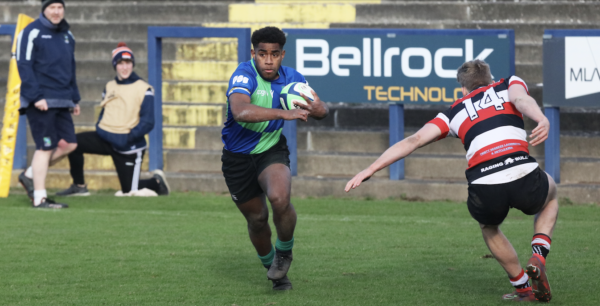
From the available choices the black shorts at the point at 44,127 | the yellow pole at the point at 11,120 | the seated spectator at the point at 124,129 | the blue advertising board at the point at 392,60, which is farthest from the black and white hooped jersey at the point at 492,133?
the yellow pole at the point at 11,120

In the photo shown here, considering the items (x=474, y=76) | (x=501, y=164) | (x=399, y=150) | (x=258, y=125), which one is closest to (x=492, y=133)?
(x=501, y=164)

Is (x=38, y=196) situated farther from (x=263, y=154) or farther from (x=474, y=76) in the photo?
(x=474, y=76)

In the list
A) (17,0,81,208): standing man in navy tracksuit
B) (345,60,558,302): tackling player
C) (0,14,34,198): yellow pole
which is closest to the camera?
(345,60,558,302): tackling player

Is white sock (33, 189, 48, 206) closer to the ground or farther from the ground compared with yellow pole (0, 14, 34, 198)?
closer to the ground

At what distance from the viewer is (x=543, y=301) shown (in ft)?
16.9

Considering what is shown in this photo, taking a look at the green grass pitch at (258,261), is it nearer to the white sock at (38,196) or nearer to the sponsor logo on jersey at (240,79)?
the white sock at (38,196)

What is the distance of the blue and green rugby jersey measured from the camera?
5.67 metres

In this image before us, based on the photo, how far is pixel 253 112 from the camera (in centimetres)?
525

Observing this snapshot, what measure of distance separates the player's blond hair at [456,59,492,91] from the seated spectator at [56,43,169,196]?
6007mm

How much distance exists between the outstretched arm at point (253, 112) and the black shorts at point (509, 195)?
3.88ft

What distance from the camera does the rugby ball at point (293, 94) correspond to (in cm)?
547

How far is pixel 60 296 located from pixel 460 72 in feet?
9.93

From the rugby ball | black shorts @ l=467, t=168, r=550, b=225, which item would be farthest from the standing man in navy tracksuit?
black shorts @ l=467, t=168, r=550, b=225

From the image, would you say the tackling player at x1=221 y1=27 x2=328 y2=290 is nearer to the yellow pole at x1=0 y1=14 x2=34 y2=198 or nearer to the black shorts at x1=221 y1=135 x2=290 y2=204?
the black shorts at x1=221 y1=135 x2=290 y2=204
